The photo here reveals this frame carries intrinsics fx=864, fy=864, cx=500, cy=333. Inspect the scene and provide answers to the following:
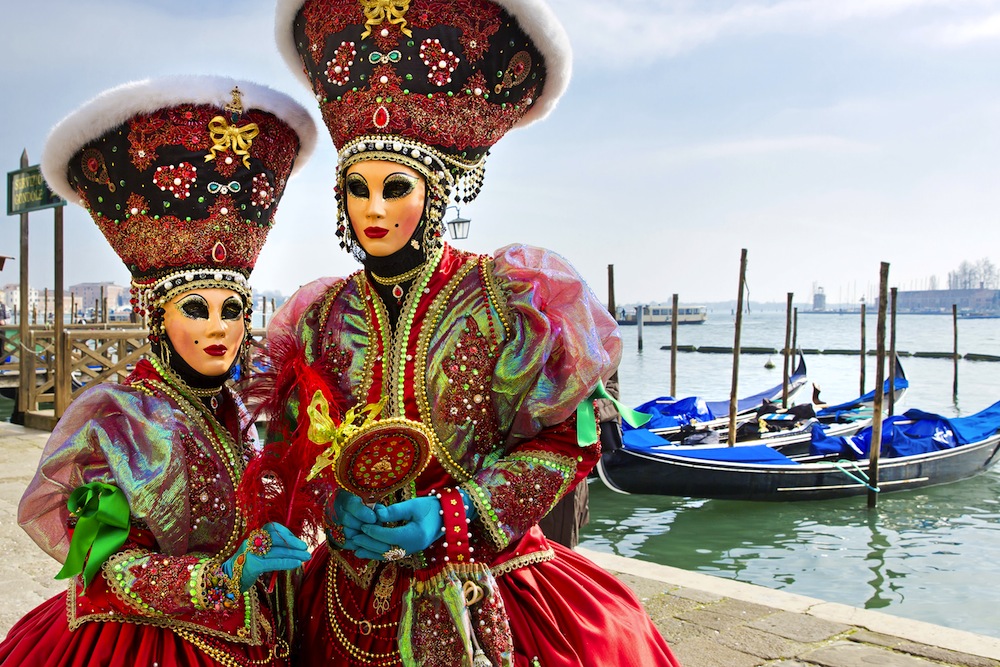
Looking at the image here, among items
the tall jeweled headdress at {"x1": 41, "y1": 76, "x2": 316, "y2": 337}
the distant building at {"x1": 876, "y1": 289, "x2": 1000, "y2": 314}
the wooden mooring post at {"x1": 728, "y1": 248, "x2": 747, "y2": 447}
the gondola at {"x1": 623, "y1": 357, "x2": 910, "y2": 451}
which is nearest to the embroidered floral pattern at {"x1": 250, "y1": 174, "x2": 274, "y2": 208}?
the tall jeweled headdress at {"x1": 41, "y1": 76, "x2": 316, "y2": 337}

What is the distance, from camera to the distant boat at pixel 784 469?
11.1 m

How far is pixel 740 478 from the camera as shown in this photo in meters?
11.1

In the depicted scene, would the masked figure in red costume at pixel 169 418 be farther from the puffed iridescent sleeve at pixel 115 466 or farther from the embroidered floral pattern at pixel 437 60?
the embroidered floral pattern at pixel 437 60

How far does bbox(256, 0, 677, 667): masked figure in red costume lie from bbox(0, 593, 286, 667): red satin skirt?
0.83 ft

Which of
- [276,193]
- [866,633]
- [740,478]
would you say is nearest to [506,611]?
[276,193]

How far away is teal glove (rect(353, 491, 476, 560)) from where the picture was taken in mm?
1642

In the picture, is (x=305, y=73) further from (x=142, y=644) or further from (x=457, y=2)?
(x=142, y=644)

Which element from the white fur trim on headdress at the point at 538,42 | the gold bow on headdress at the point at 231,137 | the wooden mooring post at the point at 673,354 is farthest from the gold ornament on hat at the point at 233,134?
the wooden mooring post at the point at 673,354

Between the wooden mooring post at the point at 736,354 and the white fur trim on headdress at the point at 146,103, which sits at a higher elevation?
the white fur trim on headdress at the point at 146,103

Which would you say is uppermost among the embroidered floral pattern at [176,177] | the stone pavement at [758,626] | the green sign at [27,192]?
the green sign at [27,192]

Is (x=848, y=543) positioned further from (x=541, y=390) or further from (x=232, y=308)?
(x=232, y=308)

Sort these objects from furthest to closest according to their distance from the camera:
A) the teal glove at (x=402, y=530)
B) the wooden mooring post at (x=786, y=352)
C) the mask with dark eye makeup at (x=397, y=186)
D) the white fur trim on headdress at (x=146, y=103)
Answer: the wooden mooring post at (x=786, y=352) → the white fur trim on headdress at (x=146, y=103) → the mask with dark eye makeup at (x=397, y=186) → the teal glove at (x=402, y=530)

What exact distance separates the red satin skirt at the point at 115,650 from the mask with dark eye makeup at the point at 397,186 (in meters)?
1.08

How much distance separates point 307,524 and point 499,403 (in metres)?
0.49
